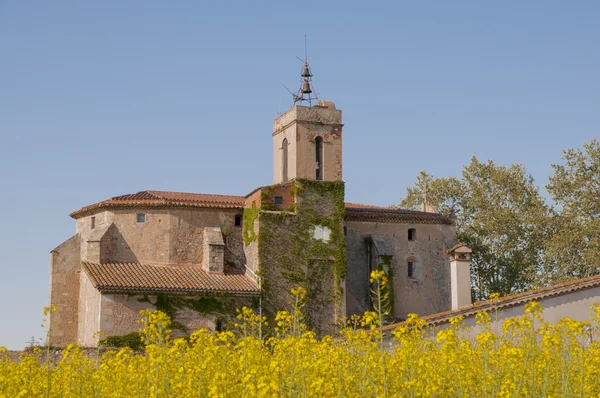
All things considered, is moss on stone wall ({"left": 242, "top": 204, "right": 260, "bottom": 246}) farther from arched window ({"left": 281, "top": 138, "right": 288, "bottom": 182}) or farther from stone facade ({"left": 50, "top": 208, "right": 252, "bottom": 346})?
arched window ({"left": 281, "top": 138, "right": 288, "bottom": 182})

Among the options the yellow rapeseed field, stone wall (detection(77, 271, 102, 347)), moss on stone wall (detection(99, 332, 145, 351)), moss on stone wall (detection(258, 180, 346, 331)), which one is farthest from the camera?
moss on stone wall (detection(258, 180, 346, 331))

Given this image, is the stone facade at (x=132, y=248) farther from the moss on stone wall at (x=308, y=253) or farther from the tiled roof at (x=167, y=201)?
the moss on stone wall at (x=308, y=253)

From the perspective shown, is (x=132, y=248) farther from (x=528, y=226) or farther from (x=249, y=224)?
(x=528, y=226)

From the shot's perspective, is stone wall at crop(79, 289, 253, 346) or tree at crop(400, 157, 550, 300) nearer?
stone wall at crop(79, 289, 253, 346)

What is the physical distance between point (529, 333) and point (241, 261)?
28.0m

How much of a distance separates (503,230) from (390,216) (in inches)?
441

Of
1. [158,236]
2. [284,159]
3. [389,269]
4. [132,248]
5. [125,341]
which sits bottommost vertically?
[125,341]

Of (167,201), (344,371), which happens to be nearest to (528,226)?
(167,201)

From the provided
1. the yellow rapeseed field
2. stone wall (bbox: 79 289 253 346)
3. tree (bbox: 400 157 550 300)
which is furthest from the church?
the yellow rapeseed field

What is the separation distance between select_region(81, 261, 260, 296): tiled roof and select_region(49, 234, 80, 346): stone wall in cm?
225

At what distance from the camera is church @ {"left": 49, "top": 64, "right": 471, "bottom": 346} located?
36375 mm

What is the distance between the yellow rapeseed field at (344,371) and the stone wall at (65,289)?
23833mm

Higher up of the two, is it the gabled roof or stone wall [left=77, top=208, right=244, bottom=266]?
the gabled roof

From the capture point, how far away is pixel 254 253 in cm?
3828
